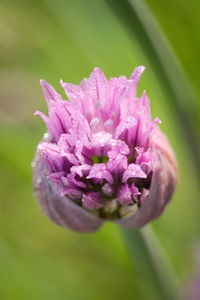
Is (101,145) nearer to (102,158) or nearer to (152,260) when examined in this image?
(102,158)

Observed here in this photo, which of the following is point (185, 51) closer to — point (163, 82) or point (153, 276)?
point (163, 82)

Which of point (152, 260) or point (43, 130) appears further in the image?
point (43, 130)

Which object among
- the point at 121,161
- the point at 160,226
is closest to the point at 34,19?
the point at 160,226

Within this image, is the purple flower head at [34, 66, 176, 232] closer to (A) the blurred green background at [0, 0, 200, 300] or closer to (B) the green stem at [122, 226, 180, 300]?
(B) the green stem at [122, 226, 180, 300]

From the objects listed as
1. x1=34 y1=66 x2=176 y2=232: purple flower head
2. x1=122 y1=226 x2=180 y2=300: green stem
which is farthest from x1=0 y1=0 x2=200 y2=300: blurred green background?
x1=34 y1=66 x2=176 y2=232: purple flower head

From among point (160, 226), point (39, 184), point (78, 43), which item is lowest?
point (39, 184)

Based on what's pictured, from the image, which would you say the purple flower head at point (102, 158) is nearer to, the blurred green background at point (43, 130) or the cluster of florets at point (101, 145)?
the cluster of florets at point (101, 145)

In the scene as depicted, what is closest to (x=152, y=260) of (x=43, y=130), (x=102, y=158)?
(x=102, y=158)
